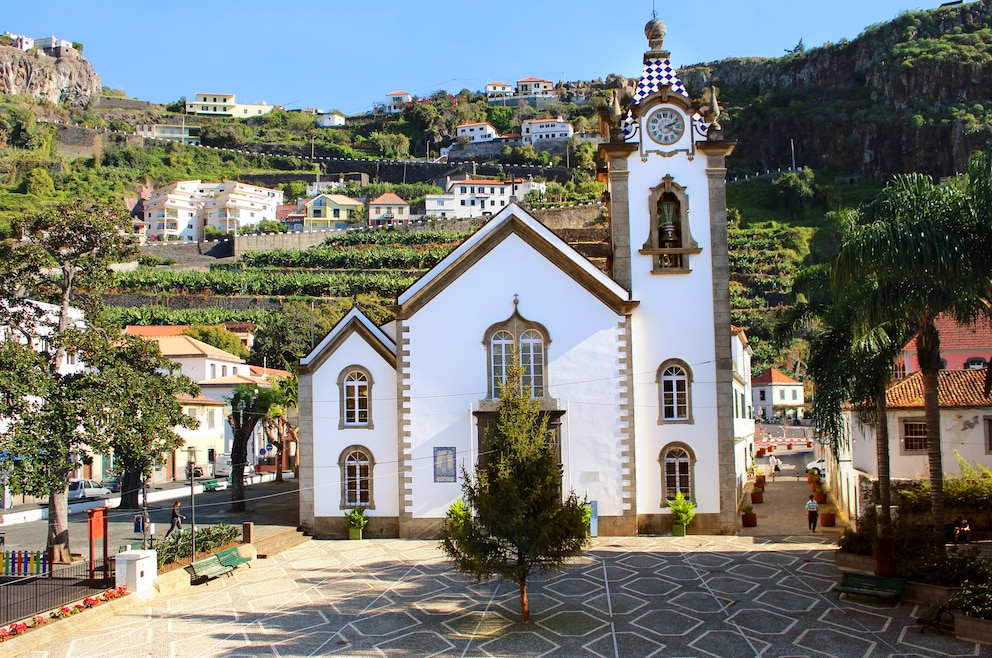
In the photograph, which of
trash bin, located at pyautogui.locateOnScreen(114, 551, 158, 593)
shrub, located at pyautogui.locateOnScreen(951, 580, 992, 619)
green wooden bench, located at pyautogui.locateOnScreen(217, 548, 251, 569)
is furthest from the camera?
green wooden bench, located at pyautogui.locateOnScreen(217, 548, 251, 569)

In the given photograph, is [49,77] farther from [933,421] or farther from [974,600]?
[974,600]

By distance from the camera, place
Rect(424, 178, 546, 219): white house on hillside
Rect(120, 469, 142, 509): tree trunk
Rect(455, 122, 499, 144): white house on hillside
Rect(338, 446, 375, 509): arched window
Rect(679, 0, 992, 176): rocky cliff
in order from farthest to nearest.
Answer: Rect(455, 122, 499, 144): white house on hillside < Rect(424, 178, 546, 219): white house on hillside < Rect(679, 0, 992, 176): rocky cliff < Rect(120, 469, 142, 509): tree trunk < Rect(338, 446, 375, 509): arched window

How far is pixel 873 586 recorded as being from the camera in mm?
17047

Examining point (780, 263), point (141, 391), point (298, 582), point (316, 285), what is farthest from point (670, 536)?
point (780, 263)

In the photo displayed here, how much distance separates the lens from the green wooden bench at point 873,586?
1677 centimetres

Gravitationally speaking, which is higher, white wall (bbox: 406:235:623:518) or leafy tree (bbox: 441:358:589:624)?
white wall (bbox: 406:235:623:518)

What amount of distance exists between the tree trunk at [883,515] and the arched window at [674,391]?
5.49 m

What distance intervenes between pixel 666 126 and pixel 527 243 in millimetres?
5408

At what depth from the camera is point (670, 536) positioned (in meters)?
25.0

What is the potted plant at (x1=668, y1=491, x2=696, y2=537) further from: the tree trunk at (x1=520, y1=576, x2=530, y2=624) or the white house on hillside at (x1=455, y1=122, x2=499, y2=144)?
the white house on hillside at (x1=455, y1=122, x2=499, y2=144)

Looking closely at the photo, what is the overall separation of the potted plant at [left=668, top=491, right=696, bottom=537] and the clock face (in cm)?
1026

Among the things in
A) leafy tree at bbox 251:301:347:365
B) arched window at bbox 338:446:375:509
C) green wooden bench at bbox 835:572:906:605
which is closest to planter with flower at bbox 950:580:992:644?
green wooden bench at bbox 835:572:906:605

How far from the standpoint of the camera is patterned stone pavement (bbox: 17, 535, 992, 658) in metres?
15.4

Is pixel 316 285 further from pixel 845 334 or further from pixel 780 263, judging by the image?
pixel 845 334
